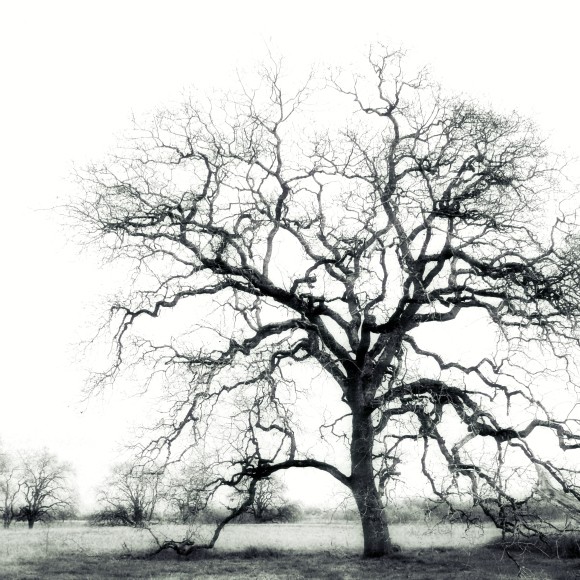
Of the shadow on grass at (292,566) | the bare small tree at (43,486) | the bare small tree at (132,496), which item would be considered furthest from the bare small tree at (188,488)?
the bare small tree at (43,486)

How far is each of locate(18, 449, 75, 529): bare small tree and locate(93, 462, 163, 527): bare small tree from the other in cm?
284

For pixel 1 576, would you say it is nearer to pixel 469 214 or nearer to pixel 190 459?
pixel 190 459

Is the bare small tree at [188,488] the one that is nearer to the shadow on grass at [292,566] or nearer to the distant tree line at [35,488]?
the shadow on grass at [292,566]

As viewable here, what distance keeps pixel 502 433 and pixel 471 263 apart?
3.93m

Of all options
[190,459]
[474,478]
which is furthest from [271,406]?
[474,478]

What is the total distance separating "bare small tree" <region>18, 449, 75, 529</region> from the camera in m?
40.7

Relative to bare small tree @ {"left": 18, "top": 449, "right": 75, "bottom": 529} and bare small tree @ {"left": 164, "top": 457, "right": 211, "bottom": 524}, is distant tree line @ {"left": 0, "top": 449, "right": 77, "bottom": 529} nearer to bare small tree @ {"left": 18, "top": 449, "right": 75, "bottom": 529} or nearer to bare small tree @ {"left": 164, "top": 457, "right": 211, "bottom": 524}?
bare small tree @ {"left": 18, "top": 449, "right": 75, "bottom": 529}

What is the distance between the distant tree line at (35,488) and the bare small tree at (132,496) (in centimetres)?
300

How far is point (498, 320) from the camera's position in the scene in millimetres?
12297

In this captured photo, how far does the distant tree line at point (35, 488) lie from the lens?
40844 millimetres

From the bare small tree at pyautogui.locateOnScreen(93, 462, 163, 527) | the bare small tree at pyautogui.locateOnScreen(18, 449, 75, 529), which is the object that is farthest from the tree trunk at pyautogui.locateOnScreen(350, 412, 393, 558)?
the bare small tree at pyautogui.locateOnScreen(18, 449, 75, 529)

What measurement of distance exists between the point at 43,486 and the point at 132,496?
11.5 meters

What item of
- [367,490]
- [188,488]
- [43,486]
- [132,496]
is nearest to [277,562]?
[367,490]

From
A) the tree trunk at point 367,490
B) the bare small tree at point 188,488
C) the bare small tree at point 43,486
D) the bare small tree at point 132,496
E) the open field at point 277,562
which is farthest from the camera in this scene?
the bare small tree at point 43,486
